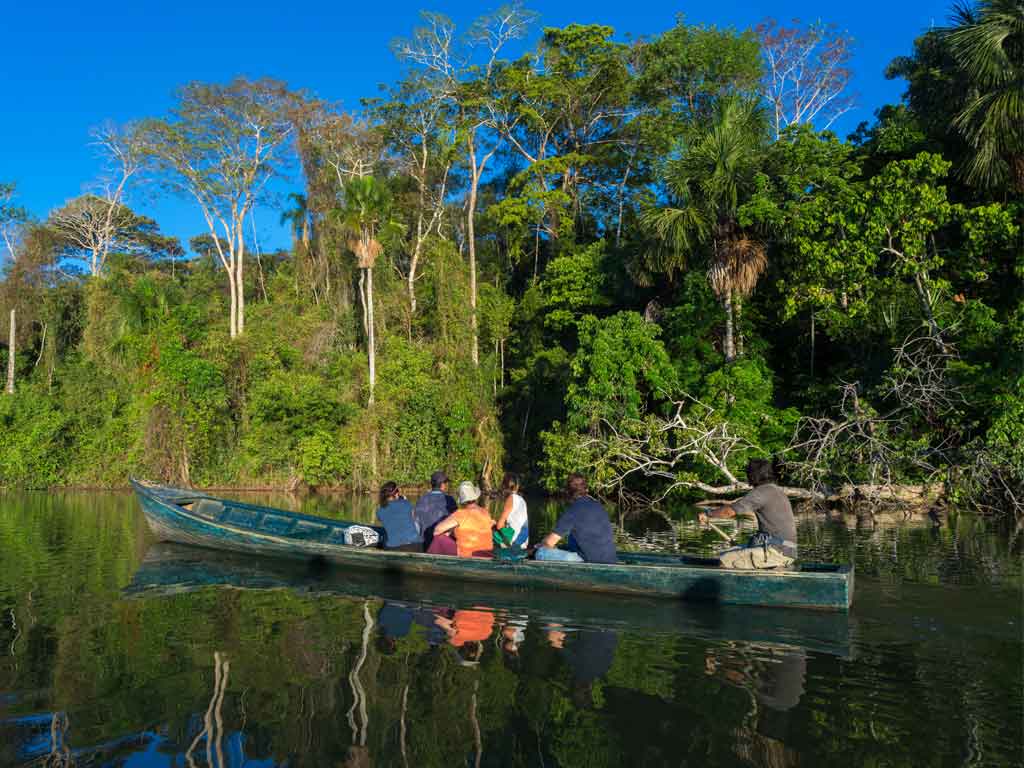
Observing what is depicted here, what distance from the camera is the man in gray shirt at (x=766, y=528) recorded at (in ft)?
28.3

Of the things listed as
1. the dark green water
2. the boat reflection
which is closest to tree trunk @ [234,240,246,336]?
the dark green water

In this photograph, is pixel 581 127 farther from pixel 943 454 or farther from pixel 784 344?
pixel 943 454

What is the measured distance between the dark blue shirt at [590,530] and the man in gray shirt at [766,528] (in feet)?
4.08

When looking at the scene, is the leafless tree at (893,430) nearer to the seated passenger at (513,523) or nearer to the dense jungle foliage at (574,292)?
the dense jungle foliage at (574,292)

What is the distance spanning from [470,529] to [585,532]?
1753 millimetres

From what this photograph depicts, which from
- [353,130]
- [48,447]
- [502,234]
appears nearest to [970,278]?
[502,234]

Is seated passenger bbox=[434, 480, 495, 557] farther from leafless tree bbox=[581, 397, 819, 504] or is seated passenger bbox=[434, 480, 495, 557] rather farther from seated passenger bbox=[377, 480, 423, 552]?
leafless tree bbox=[581, 397, 819, 504]

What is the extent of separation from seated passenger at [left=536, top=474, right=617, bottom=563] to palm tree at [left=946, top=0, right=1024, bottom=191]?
15050 mm

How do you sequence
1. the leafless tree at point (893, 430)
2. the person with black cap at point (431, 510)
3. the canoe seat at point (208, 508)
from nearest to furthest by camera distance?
1. the person with black cap at point (431, 510)
2. the canoe seat at point (208, 508)
3. the leafless tree at point (893, 430)

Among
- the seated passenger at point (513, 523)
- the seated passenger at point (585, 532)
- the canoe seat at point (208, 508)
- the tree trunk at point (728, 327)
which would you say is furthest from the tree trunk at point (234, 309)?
the seated passenger at point (585, 532)

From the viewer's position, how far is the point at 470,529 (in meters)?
10.6

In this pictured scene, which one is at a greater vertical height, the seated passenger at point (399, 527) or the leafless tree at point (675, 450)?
the leafless tree at point (675, 450)

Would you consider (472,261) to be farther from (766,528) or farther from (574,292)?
(766,528)

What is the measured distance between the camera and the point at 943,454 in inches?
711
